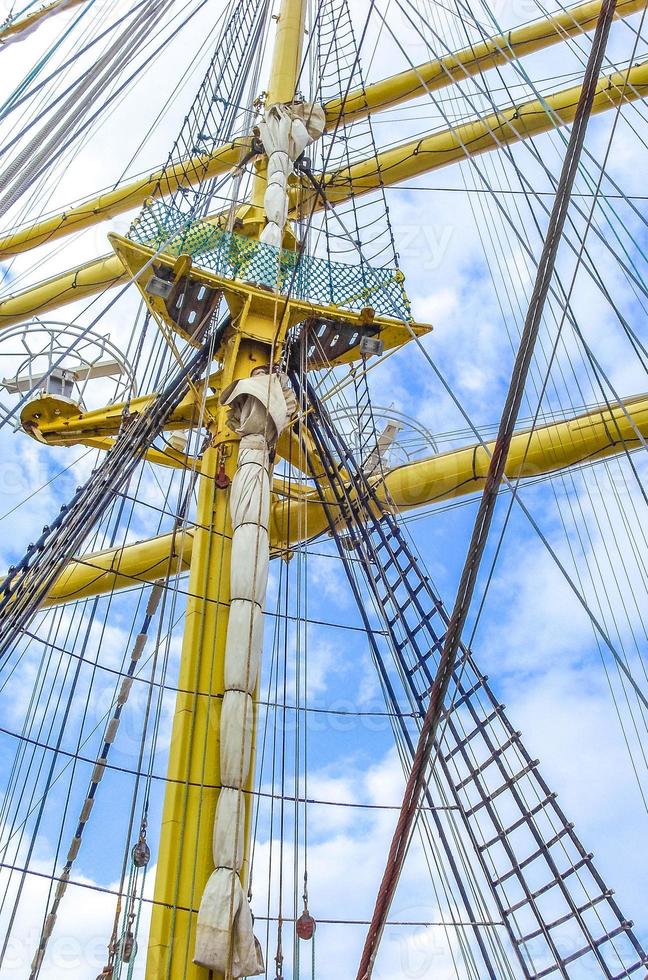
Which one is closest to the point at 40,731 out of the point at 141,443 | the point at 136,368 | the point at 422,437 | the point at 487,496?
the point at 141,443

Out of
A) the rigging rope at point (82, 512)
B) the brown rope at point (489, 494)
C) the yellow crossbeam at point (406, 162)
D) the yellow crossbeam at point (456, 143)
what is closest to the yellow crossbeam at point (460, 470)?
the rigging rope at point (82, 512)

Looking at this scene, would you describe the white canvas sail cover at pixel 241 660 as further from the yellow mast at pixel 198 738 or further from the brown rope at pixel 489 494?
the brown rope at pixel 489 494

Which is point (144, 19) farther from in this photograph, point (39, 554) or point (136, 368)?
point (39, 554)

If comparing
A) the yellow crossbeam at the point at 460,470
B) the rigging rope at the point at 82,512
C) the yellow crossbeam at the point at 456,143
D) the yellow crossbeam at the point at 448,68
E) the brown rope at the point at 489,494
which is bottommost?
the brown rope at the point at 489,494

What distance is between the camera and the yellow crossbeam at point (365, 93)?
12.3m

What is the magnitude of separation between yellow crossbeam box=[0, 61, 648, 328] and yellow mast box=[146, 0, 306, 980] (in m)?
4.70

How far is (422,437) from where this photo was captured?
10.3m

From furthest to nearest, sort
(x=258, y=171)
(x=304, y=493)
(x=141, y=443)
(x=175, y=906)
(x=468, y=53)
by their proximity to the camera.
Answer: (x=468, y=53) → (x=258, y=171) → (x=304, y=493) → (x=141, y=443) → (x=175, y=906)

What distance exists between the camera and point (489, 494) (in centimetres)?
337

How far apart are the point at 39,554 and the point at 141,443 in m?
1.20

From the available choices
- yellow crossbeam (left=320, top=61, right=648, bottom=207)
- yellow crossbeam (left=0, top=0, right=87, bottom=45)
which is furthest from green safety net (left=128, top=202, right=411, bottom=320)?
yellow crossbeam (left=320, top=61, right=648, bottom=207)

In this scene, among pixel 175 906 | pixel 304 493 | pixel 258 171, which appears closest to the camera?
pixel 175 906

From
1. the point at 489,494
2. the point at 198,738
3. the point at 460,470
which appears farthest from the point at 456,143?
the point at 489,494

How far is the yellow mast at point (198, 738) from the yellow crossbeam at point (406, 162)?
470cm
